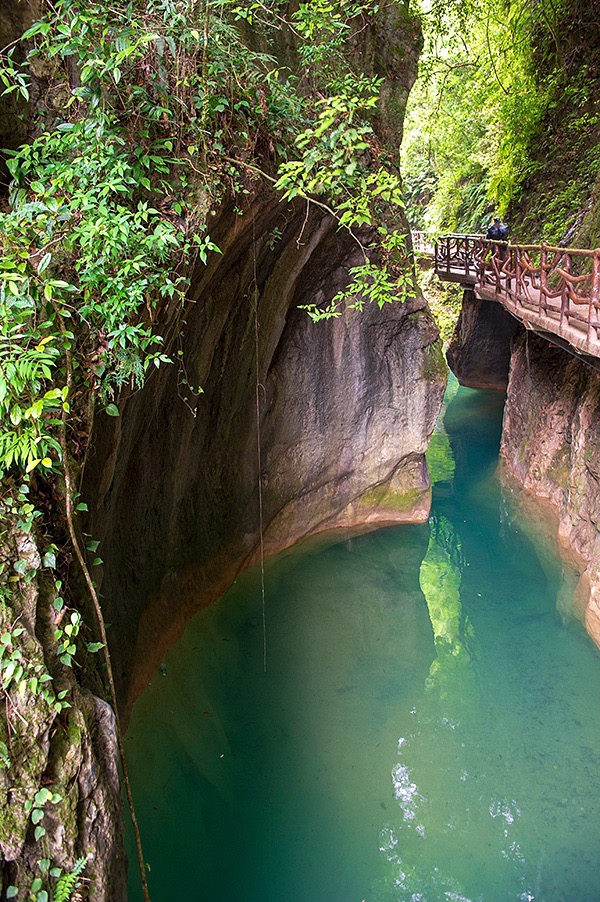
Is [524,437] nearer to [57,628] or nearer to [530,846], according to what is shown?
[530,846]

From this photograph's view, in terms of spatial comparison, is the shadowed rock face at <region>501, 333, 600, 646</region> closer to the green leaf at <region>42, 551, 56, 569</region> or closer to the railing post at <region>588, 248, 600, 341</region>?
the railing post at <region>588, 248, 600, 341</region>

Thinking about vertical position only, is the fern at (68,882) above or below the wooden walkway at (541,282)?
below

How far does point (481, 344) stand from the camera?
1844 cm

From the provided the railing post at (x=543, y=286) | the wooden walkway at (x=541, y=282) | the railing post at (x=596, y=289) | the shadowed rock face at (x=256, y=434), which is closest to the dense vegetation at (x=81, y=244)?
the shadowed rock face at (x=256, y=434)

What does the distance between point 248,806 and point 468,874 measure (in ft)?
6.46

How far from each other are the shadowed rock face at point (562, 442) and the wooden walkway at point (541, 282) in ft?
3.78

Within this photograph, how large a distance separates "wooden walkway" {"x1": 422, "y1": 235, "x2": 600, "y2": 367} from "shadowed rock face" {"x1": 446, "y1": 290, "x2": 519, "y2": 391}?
2190 mm

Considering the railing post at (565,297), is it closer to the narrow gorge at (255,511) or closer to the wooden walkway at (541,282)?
the wooden walkway at (541,282)

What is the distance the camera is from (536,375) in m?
12.2

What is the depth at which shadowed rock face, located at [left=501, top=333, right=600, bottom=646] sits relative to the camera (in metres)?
8.87

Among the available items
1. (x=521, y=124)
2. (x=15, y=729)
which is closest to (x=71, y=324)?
(x=15, y=729)

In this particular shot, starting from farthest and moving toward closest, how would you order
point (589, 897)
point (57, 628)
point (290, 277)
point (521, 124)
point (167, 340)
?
point (521, 124) → point (290, 277) → point (167, 340) → point (589, 897) → point (57, 628)

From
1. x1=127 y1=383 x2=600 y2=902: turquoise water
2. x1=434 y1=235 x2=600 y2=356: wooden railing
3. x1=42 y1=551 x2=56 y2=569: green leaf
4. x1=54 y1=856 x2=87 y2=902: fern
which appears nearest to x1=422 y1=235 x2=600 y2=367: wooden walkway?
x1=434 y1=235 x2=600 y2=356: wooden railing

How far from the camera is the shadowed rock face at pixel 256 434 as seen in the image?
604cm
